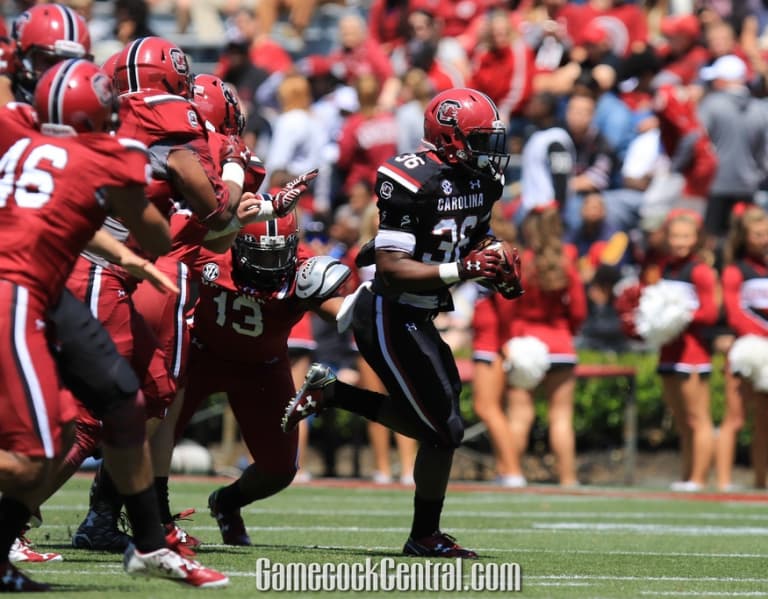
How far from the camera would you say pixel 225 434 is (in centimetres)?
1416

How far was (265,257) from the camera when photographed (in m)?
7.45

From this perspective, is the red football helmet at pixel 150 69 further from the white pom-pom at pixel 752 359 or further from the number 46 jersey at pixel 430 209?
the white pom-pom at pixel 752 359

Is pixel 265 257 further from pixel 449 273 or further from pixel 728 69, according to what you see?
pixel 728 69

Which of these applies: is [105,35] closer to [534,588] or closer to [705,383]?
[705,383]

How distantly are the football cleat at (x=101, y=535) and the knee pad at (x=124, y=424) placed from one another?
1826 millimetres

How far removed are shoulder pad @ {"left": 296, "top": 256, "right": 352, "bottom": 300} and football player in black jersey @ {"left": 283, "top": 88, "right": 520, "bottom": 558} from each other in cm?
23

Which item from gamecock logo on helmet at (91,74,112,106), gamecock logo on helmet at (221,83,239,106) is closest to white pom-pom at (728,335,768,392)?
gamecock logo on helmet at (221,83,239,106)

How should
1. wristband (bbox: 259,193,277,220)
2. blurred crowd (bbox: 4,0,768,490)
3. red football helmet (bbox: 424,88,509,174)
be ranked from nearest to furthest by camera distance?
wristband (bbox: 259,193,277,220) < red football helmet (bbox: 424,88,509,174) < blurred crowd (bbox: 4,0,768,490)

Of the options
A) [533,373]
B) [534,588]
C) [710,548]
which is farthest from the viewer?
[533,373]

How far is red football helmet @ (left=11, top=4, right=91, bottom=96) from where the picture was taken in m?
6.11

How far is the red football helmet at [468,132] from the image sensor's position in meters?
6.97

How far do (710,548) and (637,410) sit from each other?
5.99 metres

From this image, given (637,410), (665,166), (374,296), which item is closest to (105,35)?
(665,166)

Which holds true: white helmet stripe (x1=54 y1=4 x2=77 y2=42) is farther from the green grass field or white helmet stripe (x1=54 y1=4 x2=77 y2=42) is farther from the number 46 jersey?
the green grass field
